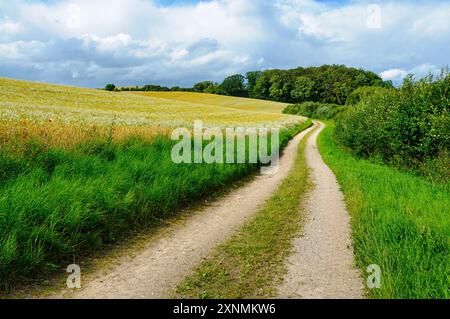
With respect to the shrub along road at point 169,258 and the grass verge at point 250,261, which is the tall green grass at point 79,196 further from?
the grass verge at point 250,261

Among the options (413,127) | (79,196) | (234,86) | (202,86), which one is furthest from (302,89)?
(79,196)

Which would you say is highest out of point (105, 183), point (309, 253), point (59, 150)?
point (59, 150)

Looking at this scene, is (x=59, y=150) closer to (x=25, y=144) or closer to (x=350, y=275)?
(x=25, y=144)

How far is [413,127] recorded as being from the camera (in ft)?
54.7

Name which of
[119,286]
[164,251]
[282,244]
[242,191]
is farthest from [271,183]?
[119,286]

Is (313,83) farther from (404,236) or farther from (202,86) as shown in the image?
(404,236)

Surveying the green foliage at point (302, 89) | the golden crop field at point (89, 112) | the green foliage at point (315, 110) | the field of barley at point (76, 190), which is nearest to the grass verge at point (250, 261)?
the field of barley at point (76, 190)

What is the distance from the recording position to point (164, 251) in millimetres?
6320

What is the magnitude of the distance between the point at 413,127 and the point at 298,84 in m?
123

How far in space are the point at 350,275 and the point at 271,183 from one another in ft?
25.6

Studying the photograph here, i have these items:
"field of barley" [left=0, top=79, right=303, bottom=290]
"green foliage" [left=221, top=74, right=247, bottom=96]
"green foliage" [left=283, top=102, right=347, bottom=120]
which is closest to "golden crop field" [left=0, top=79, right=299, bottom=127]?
"field of barley" [left=0, top=79, right=303, bottom=290]

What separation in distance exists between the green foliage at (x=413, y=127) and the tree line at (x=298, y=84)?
352ft

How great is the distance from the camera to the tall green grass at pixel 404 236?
15.3ft

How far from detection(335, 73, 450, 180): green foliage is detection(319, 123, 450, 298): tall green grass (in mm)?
4442
